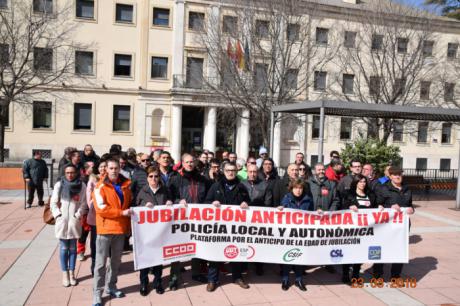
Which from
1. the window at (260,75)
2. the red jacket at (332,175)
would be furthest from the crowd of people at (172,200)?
the window at (260,75)

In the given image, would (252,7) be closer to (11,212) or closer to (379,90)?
(379,90)

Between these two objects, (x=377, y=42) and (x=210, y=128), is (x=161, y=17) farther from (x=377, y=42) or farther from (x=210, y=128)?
(x=377, y=42)

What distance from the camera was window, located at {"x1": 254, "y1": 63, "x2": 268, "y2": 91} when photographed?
16.7 metres

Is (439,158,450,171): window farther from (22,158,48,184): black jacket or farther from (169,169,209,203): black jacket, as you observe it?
(169,169,209,203): black jacket

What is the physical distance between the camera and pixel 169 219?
17.0 feet

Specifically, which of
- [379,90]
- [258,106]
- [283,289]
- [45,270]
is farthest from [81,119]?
[283,289]

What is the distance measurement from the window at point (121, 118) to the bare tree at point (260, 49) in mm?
11905

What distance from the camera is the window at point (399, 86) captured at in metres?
19.2

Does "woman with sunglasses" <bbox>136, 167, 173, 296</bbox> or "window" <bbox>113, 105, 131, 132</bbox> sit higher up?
"window" <bbox>113, 105, 131, 132</bbox>

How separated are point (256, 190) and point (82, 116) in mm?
23708

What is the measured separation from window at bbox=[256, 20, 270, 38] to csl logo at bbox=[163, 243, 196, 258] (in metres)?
13.1

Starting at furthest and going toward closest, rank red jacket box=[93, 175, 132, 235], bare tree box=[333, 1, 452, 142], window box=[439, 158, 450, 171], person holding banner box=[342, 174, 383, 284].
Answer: window box=[439, 158, 450, 171] < bare tree box=[333, 1, 452, 142] < person holding banner box=[342, 174, 383, 284] < red jacket box=[93, 175, 132, 235]

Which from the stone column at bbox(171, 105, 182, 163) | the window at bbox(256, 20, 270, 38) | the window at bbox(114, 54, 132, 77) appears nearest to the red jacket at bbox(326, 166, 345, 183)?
the window at bbox(256, 20, 270, 38)

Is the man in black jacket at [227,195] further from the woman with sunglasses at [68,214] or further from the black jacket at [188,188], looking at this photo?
the woman with sunglasses at [68,214]
